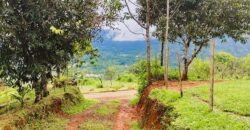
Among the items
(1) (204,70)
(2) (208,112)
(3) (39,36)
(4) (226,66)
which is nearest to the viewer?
(2) (208,112)

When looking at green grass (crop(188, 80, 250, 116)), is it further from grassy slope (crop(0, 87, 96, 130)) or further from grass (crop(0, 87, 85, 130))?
grass (crop(0, 87, 85, 130))

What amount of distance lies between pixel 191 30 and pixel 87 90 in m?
22.3

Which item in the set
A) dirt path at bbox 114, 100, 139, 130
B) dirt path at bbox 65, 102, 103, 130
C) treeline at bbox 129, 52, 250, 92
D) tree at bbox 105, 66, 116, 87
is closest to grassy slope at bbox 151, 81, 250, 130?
dirt path at bbox 114, 100, 139, 130

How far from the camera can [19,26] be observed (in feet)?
61.0

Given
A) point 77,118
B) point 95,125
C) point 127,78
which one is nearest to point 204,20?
point 77,118

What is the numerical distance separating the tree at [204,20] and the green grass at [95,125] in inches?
434

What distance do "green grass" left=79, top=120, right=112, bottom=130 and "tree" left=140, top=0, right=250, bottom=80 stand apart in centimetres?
1102

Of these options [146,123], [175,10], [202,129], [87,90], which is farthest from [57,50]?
[87,90]

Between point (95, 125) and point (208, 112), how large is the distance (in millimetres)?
7703

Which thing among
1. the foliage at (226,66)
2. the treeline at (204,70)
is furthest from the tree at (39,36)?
the foliage at (226,66)

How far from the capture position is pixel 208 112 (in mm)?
14016

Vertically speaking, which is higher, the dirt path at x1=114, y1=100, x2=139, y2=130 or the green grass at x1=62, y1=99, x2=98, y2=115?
the green grass at x1=62, y1=99, x2=98, y2=115

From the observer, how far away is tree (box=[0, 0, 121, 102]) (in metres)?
18.6

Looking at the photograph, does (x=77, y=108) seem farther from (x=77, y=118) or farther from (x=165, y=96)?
(x=165, y=96)
